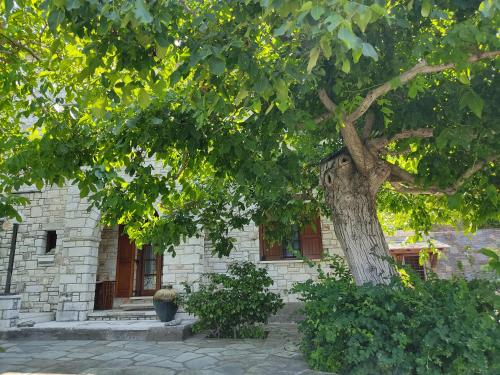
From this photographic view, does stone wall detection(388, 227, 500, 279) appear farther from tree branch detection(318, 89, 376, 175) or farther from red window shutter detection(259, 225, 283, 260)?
tree branch detection(318, 89, 376, 175)

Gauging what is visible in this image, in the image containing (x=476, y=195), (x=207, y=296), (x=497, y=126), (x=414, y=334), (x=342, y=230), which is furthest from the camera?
(x=207, y=296)

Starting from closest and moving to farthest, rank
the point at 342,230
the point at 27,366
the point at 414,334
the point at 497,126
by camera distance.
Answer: the point at 414,334, the point at 497,126, the point at 342,230, the point at 27,366

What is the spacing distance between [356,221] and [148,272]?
7.45 meters

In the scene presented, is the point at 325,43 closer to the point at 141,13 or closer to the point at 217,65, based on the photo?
the point at 217,65

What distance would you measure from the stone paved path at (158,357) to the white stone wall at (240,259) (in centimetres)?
190

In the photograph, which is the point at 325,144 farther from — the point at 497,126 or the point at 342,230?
the point at 497,126

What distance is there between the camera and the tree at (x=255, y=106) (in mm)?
2687

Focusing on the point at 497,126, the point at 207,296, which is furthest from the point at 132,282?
the point at 497,126

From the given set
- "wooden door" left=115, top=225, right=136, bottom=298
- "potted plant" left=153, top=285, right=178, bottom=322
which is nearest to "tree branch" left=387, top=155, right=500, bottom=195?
"potted plant" left=153, top=285, right=178, bottom=322

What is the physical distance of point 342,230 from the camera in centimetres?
423

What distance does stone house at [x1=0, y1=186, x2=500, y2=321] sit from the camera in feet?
27.3

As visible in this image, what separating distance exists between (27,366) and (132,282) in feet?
16.9

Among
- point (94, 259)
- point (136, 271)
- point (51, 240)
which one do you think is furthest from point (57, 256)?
point (136, 271)

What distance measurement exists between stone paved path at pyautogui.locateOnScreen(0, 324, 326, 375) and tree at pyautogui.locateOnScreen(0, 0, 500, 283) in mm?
1544
